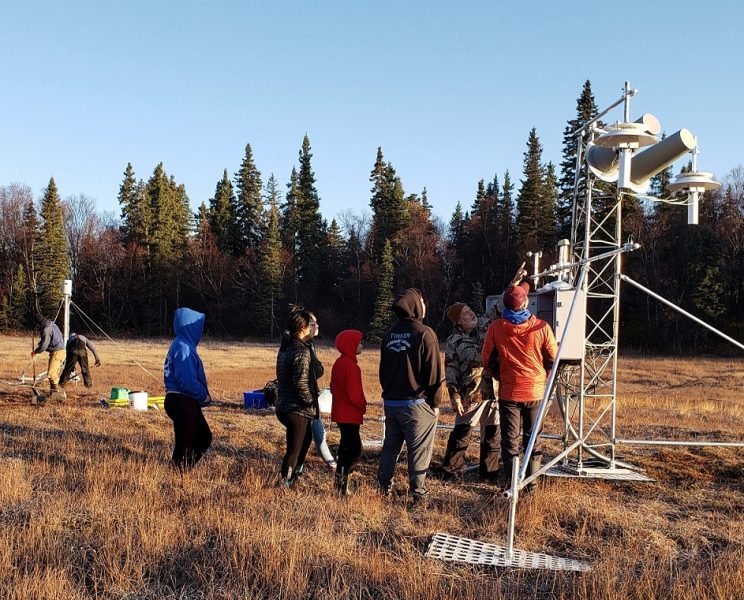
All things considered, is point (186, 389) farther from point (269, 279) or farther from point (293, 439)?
point (269, 279)

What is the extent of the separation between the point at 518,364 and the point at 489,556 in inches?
93.1

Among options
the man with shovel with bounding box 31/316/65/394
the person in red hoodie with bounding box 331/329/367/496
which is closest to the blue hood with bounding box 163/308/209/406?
the person in red hoodie with bounding box 331/329/367/496

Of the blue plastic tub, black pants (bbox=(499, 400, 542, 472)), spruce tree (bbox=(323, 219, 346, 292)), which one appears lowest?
the blue plastic tub

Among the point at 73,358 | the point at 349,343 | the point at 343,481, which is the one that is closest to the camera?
the point at 343,481

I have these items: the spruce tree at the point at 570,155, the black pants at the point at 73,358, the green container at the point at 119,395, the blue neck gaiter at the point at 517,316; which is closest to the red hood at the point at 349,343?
the blue neck gaiter at the point at 517,316

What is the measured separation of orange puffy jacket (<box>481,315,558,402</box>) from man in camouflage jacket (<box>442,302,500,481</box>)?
0.71 meters

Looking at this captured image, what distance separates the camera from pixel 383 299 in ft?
182

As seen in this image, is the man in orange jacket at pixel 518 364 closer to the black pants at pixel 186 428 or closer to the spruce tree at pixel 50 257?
the black pants at pixel 186 428

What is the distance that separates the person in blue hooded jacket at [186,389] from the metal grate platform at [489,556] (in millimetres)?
3144

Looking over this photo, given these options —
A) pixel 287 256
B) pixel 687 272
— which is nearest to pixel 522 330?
pixel 687 272

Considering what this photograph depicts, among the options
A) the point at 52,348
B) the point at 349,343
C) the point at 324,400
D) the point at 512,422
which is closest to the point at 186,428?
the point at 349,343

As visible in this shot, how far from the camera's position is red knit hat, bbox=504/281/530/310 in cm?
668

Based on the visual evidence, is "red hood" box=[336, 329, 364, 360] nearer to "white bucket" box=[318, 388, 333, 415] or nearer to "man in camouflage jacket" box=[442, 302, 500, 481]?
"man in camouflage jacket" box=[442, 302, 500, 481]

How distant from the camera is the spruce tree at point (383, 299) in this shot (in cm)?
5428
